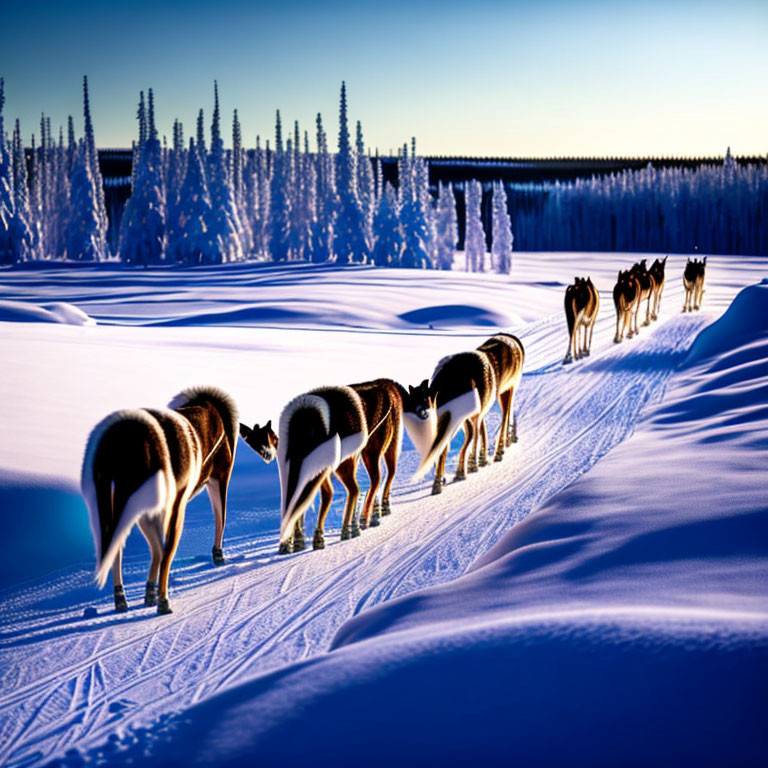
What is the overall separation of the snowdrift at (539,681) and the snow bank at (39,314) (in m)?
20.8

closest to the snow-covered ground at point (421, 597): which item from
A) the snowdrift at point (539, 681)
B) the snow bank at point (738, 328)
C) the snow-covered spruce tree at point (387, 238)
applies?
the snowdrift at point (539, 681)

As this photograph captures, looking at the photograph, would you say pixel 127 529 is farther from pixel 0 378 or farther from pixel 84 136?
pixel 84 136

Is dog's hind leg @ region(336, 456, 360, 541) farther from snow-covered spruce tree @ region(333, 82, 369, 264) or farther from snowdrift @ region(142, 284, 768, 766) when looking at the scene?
snow-covered spruce tree @ region(333, 82, 369, 264)

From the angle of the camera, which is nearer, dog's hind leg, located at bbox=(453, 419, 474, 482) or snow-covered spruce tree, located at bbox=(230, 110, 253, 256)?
dog's hind leg, located at bbox=(453, 419, 474, 482)

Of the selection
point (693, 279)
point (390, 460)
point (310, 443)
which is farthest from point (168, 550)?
point (693, 279)

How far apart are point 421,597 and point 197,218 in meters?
60.8

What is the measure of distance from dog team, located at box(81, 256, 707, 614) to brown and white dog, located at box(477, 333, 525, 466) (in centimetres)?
19

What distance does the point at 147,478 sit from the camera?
5121 mm

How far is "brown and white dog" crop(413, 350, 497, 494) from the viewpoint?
8508mm

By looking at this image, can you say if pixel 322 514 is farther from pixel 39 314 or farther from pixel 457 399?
pixel 39 314

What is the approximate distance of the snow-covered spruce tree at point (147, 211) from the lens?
218 ft

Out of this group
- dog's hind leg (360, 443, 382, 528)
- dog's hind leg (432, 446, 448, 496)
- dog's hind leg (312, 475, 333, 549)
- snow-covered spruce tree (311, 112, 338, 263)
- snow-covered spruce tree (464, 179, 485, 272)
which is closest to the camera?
dog's hind leg (312, 475, 333, 549)

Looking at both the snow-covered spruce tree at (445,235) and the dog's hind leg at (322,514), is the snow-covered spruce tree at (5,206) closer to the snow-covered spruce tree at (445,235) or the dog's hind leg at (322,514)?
the snow-covered spruce tree at (445,235)

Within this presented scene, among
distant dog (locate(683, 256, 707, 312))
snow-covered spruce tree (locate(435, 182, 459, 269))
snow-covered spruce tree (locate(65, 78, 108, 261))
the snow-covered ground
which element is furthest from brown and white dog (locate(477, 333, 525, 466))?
snow-covered spruce tree (locate(65, 78, 108, 261))
